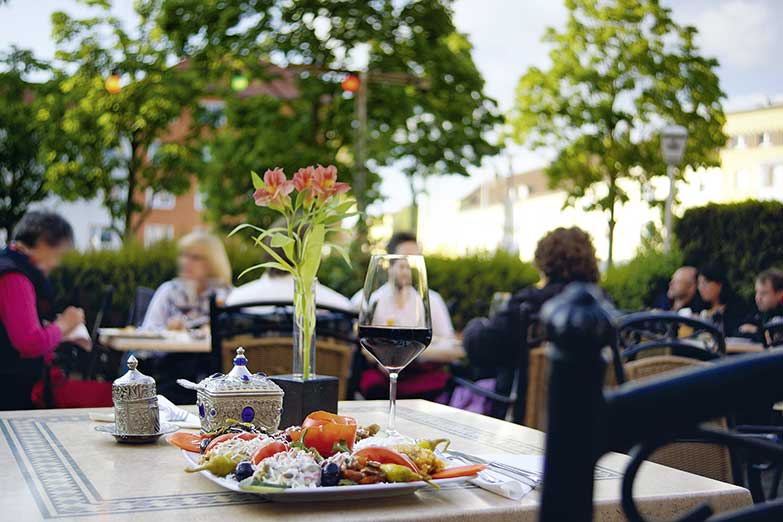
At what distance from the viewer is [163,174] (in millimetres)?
27594

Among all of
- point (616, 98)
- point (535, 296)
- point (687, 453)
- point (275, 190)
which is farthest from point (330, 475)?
point (616, 98)

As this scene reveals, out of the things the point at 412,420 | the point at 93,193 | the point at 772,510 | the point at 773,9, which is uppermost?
the point at 773,9

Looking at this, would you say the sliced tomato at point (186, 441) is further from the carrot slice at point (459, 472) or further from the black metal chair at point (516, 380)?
the black metal chair at point (516, 380)

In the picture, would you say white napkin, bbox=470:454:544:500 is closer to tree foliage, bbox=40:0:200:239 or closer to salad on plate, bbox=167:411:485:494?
salad on plate, bbox=167:411:485:494

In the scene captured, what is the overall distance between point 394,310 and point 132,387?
0.54 metres

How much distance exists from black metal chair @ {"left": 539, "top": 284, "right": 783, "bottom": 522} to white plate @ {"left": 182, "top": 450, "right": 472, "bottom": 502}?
31.9 inches

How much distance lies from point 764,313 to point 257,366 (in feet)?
21.1

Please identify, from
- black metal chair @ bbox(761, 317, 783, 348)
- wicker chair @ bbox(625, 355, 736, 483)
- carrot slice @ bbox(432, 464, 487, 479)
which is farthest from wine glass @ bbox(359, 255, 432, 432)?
black metal chair @ bbox(761, 317, 783, 348)

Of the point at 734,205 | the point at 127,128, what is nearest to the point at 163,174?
the point at 127,128

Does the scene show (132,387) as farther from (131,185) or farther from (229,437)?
(131,185)

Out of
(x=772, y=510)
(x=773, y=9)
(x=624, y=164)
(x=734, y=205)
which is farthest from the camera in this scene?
(x=773, y=9)

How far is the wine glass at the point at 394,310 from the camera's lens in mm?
1987

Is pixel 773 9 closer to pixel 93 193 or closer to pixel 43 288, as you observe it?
pixel 93 193

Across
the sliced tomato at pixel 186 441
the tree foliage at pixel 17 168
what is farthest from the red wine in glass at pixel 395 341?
the tree foliage at pixel 17 168
